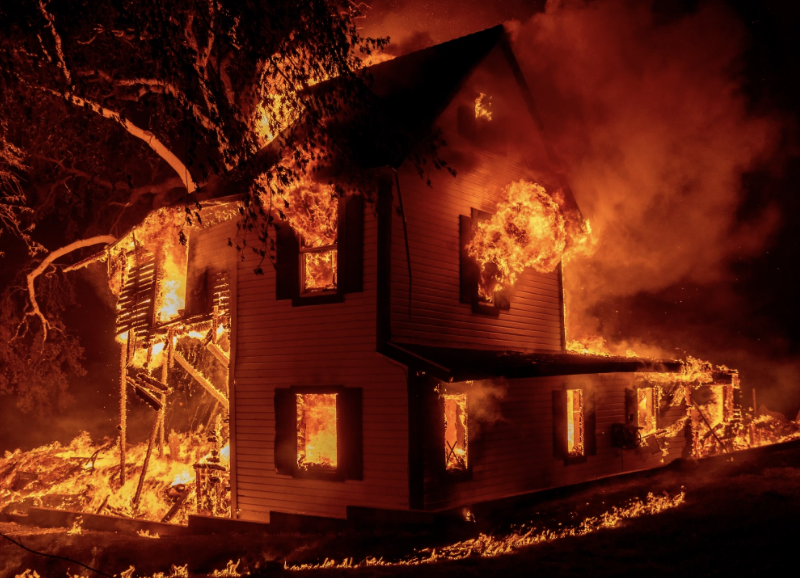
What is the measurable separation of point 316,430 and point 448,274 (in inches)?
158

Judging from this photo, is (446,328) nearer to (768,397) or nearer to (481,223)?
(481,223)

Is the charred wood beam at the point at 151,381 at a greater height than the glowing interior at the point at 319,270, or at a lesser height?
lesser

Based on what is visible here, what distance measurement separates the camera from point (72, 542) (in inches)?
461

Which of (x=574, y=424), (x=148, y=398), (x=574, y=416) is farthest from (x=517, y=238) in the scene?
(x=148, y=398)

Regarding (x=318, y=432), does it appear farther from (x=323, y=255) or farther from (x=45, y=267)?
(x=45, y=267)

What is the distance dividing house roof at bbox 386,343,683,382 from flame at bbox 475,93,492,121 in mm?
5085

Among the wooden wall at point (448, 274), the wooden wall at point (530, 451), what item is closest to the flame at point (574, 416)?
the wooden wall at point (530, 451)

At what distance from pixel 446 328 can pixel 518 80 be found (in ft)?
20.5

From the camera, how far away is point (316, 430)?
44.6 feet

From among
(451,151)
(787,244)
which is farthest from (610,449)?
(787,244)

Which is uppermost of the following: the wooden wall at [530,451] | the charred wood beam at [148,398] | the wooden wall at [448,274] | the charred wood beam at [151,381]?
the wooden wall at [448,274]

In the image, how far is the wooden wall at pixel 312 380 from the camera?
38.7 ft

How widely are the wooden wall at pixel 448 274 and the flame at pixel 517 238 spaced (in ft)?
1.20

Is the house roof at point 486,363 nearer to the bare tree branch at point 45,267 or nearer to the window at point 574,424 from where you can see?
the window at point 574,424
